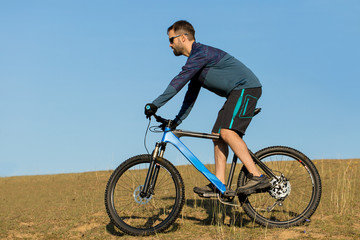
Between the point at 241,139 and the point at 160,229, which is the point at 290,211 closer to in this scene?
the point at 241,139

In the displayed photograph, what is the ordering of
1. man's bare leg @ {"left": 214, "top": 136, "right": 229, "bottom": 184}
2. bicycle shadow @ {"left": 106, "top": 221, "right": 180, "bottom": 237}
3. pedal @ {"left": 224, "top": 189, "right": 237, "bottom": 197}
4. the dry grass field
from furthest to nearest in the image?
bicycle shadow @ {"left": 106, "top": 221, "right": 180, "bottom": 237}
man's bare leg @ {"left": 214, "top": 136, "right": 229, "bottom": 184}
the dry grass field
pedal @ {"left": 224, "top": 189, "right": 237, "bottom": 197}

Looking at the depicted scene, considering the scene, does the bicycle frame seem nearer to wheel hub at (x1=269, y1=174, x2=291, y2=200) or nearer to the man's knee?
the man's knee

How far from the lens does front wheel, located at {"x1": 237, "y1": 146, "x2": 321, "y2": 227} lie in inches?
205

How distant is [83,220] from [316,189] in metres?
3.38

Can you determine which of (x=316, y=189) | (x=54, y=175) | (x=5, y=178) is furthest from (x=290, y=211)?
(x=5, y=178)

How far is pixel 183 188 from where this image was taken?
490cm

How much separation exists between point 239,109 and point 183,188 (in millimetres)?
1133

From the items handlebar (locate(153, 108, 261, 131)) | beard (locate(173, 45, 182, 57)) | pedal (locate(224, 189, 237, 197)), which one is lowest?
pedal (locate(224, 189, 237, 197))

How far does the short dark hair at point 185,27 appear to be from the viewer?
202 inches

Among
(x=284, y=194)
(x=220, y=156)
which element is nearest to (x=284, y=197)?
(x=284, y=194)

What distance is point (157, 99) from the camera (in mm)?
4715

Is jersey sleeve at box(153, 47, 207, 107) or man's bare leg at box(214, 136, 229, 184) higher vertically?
jersey sleeve at box(153, 47, 207, 107)

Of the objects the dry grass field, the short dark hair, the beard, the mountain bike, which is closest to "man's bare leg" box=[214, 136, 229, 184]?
the mountain bike

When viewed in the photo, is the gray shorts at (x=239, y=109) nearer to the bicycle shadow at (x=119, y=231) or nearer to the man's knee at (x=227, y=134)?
the man's knee at (x=227, y=134)
